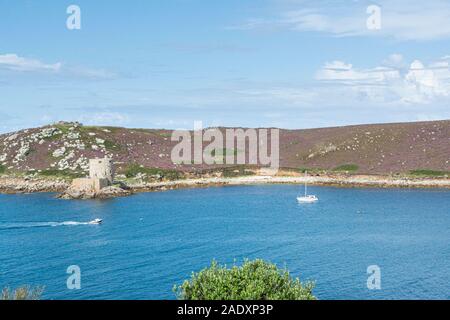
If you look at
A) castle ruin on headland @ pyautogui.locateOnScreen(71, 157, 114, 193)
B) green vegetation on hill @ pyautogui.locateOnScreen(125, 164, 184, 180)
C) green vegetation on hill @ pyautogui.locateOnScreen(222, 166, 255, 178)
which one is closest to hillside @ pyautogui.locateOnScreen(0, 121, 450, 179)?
green vegetation on hill @ pyautogui.locateOnScreen(125, 164, 184, 180)

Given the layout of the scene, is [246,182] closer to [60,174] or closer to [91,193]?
[91,193]

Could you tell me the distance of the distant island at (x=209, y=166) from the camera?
155 metres

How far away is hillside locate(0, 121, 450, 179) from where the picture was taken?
16525cm

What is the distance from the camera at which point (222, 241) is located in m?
79.4

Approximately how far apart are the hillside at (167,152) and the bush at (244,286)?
125 meters

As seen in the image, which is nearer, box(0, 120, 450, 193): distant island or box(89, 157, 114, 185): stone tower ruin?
box(89, 157, 114, 185): stone tower ruin

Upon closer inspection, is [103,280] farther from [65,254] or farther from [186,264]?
[65,254]

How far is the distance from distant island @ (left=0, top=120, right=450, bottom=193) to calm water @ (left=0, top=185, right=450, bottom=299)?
24.2m

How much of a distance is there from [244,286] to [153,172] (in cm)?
13091

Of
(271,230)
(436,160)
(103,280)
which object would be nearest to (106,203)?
(271,230)

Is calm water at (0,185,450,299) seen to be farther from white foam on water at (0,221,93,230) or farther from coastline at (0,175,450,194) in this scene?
coastline at (0,175,450,194)

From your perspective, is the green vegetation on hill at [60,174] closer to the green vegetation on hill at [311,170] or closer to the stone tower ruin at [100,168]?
the stone tower ruin at [100,168]

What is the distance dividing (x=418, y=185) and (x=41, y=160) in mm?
107865

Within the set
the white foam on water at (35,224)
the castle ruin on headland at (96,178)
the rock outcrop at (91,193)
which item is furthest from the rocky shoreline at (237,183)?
the white foam on water at (35,224)
